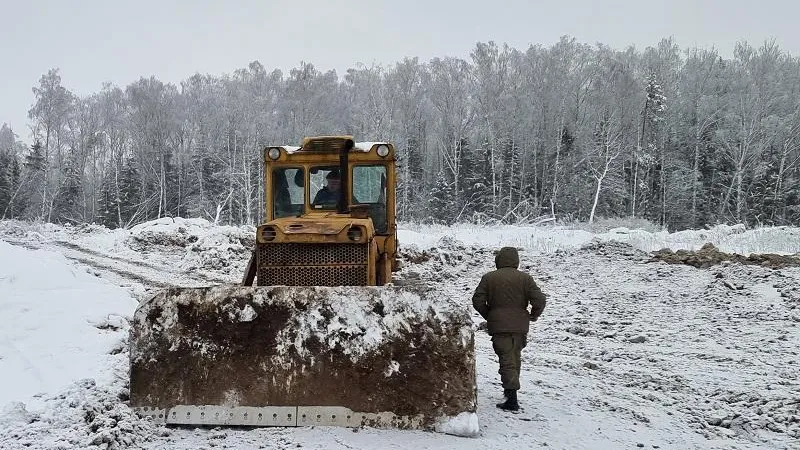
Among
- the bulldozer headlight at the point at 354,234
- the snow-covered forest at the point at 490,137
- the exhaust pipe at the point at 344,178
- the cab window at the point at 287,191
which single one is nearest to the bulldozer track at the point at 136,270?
the cab window at the point at 287,191

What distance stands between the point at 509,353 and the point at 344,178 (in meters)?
2.76

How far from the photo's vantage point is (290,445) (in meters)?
4.11

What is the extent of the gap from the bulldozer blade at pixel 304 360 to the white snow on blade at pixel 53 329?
3.54 feet

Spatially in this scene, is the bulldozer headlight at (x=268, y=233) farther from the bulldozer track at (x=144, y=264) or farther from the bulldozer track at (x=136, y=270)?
the bulldozer track at (x=144, y=264)

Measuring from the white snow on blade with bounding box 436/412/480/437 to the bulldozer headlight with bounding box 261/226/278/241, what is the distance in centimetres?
215

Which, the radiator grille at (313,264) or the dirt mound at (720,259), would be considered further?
the dirt mound at (720,259)

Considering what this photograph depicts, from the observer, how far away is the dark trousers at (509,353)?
17.5ft

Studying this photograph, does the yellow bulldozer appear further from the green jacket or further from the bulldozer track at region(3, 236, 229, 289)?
the bulldozer track at region(3, 236, 229, 289)

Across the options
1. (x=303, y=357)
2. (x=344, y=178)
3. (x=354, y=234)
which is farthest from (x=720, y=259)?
(x=303, y=357)

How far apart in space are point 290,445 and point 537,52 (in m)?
41.5

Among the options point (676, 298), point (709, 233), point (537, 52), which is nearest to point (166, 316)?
point (676, 298)

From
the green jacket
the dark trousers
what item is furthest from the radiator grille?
the dark trousers

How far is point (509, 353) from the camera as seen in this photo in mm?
5402

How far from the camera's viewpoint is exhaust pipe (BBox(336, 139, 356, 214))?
6754 mm
